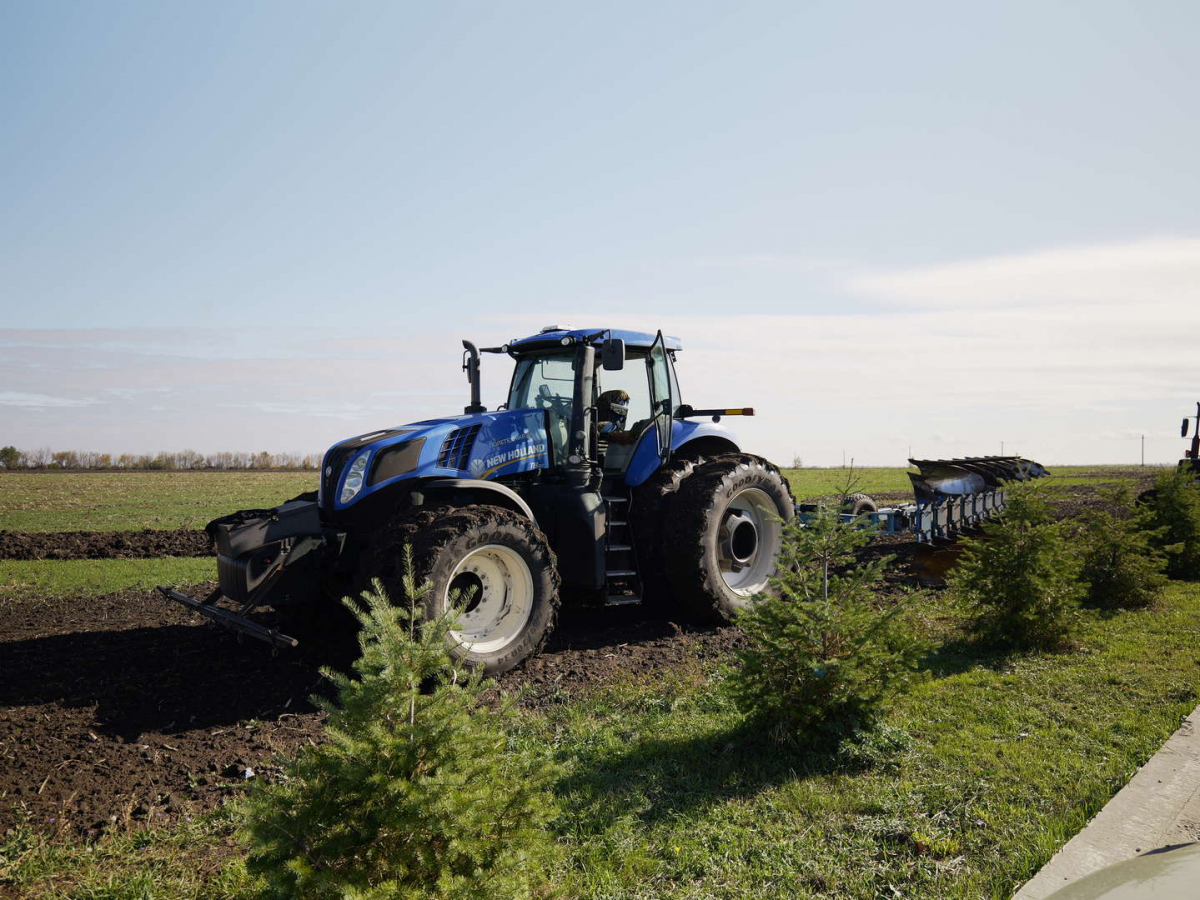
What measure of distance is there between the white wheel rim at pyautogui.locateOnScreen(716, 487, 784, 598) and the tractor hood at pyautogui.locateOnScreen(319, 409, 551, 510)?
214 centimetres

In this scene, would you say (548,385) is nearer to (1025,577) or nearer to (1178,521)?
(1025,577)

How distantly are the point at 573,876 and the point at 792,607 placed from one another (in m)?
2.08

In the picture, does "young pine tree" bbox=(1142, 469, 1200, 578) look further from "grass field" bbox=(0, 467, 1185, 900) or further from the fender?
the fender

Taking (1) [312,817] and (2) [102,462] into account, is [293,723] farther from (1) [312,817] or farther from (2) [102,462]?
(2) [102,462]

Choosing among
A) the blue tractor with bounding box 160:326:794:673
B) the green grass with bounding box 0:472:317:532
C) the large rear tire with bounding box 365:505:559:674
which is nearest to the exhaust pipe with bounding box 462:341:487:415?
the blue tractor with bounding box 160:326:794:673

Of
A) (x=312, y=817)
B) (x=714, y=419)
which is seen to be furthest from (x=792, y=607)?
(x=714, y=419)

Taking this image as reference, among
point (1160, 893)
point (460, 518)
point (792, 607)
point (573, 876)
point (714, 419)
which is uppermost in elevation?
point (714, 419)

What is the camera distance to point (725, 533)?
28.7 feet

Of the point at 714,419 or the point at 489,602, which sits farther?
the point at 714,419

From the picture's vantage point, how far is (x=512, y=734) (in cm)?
532

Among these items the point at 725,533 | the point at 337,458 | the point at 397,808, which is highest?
the point at 337,458

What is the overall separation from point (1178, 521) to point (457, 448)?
33.3 feet

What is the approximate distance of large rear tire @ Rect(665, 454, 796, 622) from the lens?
26.2 ft

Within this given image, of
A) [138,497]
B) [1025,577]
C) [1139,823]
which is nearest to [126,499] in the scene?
[138,497]
